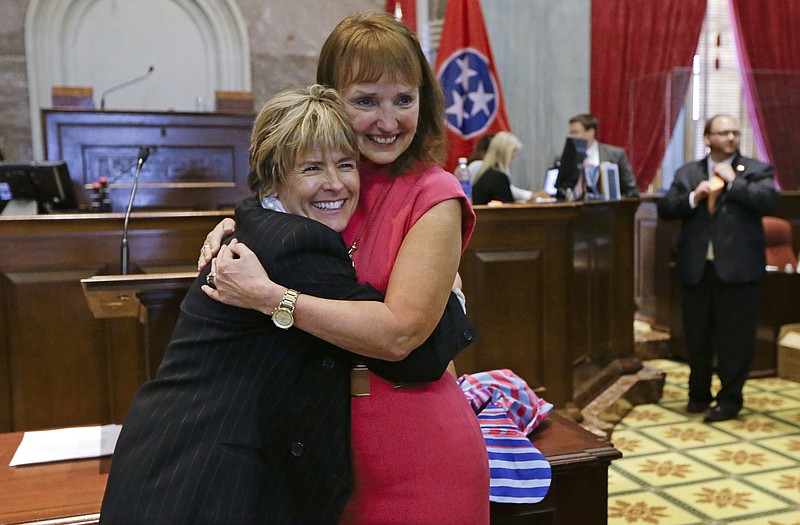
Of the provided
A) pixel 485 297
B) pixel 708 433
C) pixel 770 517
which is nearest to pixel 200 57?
pixel 485 297

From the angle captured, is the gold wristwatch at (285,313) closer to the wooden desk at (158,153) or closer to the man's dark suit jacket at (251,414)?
the man's dark suit jacket at (251,414)

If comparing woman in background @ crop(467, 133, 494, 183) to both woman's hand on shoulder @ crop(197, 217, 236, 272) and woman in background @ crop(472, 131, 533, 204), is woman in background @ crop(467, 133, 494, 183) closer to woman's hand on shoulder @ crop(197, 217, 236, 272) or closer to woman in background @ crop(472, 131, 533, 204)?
woman in background @ crop(472, 131, 533, 204)

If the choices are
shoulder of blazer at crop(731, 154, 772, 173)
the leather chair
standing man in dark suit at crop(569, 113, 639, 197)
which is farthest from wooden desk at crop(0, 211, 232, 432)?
the leather chair

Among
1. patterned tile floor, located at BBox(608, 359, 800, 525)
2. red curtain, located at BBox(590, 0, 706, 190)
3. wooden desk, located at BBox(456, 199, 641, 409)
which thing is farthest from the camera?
red curtain, located at BBox(590, 0, 706, 190)

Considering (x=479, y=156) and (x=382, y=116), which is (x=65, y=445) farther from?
(x=479, y=156)

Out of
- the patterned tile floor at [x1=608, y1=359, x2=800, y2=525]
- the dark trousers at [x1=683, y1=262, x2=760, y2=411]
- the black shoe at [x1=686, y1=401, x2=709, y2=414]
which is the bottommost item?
the patterned tile floor at [x1=608, y1=359, x2=800, y2=525]

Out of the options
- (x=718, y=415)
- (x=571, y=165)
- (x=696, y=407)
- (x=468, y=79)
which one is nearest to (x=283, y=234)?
(x=571, y=165)

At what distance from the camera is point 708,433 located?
14.2 feet

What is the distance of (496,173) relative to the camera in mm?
4941

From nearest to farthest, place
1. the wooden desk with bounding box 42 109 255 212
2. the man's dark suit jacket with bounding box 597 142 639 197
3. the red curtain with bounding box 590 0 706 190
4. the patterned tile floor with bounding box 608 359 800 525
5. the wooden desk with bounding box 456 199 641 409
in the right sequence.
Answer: the patterned tile floor with bounding box 608 359 800 525 < the wooden desk with bounding box 456 199 641 409 < the wooden desk with bounding box 42 109 255 212 < the man's dark suit jacket with bounding box 597 142 639 197 < the red curtain with bounding box 590 0 706 190

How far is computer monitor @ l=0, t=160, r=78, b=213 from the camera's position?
4.70 metres

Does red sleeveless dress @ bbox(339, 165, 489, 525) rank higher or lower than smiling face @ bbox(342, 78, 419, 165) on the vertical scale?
lower

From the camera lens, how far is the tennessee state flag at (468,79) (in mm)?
6348

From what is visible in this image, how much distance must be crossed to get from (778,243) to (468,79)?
9.11 ft
